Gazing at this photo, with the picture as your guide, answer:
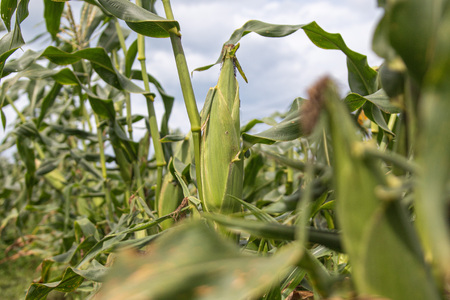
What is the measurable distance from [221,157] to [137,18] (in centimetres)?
26

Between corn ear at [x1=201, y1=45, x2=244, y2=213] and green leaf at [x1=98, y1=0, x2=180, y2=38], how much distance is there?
0.14 m

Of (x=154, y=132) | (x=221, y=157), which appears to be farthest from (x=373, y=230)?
(x=154, y=132)

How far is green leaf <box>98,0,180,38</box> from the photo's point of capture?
0.63m

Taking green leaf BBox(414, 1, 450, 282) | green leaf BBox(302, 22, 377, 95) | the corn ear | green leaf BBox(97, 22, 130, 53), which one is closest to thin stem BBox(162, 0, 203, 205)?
the corn ear

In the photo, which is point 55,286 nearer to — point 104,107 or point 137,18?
point 137,18

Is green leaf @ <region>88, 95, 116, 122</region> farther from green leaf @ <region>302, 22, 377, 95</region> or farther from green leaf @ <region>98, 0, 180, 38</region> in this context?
green leaf @ <region>302, 22, 377, 95</region>

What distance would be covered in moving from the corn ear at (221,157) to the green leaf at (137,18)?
0.14 metres

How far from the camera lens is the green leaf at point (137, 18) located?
63 centimetres

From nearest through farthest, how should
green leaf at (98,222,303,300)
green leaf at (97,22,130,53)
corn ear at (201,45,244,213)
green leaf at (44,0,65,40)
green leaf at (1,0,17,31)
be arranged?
1. green leaf at (98,222,303,300)
2. corn ear at (201,45,244,213)
3. green leaf at (1,0,17,31)
4. green leaf at (44,0,65,40)
5. green leaf at (97,22,130,53)

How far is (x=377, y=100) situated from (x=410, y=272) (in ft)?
1.31

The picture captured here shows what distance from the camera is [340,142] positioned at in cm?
21

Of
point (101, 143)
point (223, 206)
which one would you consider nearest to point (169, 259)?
point (223, 206)

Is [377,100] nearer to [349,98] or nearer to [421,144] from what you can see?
[349,98]

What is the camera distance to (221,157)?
0.60 metres
